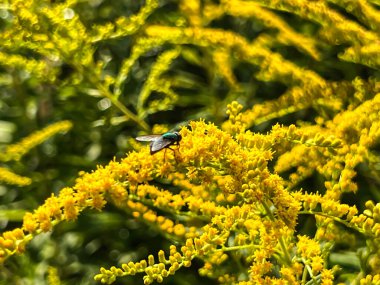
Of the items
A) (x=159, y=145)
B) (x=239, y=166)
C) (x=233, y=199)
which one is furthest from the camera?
(x=233, y=199)

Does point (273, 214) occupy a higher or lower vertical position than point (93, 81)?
higher

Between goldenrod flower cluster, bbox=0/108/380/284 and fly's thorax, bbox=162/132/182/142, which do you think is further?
fly's thorax, bbox=162/132/182/142

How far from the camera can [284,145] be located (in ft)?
7.06

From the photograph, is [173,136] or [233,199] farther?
[233,199]

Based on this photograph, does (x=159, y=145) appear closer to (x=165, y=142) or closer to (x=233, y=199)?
(x=165, y=142)

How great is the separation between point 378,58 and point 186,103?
1.41 metres

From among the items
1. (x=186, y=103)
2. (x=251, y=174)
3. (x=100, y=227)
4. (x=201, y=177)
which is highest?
(x=251, y=174)

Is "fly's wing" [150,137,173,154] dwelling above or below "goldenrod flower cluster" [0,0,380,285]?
above

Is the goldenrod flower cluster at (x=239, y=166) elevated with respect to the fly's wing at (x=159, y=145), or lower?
lower

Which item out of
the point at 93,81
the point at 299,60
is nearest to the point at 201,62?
the point at 299,60

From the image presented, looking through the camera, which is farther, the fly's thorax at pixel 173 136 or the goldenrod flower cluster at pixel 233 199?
the fly's thorax at pixel 173 136

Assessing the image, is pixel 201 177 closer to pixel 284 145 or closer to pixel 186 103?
pixel 284 145

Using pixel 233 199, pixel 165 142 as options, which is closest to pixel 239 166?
pixel 165 142

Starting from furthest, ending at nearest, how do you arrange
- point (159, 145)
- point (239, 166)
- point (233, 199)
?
point (233, 199) < point (159, 145) < point (239, 166)
